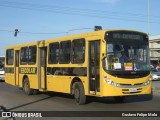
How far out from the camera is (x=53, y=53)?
18922 mm

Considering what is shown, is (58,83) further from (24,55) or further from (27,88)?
(24,55)

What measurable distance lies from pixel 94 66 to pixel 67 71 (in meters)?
2.26

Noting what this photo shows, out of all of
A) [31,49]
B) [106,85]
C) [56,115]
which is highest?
[31,49]

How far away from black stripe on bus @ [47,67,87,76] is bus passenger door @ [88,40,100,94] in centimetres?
44

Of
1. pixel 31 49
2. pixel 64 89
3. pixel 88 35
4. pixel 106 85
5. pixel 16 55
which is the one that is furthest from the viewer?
pixel 16 55

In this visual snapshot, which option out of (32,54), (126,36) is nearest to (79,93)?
(126,36)

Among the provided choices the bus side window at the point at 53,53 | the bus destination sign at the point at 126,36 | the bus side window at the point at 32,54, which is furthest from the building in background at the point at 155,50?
the bus destination sign at the point at 126,36

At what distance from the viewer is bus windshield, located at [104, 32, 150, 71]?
15.0 meters

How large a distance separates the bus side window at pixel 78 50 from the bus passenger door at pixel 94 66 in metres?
0.56

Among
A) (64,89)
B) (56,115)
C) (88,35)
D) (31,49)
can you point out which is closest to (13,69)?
(31,49)

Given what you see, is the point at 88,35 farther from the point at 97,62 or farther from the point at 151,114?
the point at 151,114

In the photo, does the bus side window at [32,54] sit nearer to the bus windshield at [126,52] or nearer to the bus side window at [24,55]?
the bus side window at [24,55]

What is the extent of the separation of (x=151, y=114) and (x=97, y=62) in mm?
3361

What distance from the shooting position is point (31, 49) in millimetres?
21688
